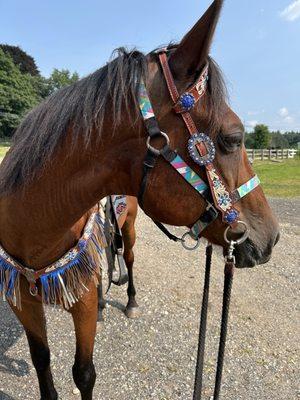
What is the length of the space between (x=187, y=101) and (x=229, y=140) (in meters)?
0.24

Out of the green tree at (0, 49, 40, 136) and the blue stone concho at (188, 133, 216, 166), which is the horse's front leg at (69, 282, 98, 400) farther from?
the green tree at (0, 49, 40, 136)

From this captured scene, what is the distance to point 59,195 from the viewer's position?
1771 mm

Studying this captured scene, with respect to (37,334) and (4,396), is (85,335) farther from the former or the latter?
(4,396)

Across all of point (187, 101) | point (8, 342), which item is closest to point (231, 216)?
point (187, 101)

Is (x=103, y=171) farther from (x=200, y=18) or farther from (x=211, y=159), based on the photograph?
(x=200, y=18)

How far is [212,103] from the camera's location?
5.04ft

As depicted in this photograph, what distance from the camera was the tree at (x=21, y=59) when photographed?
59719 mm

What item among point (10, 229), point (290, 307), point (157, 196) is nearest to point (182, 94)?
point (157, 196)

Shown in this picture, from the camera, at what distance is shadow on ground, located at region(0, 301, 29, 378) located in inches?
131

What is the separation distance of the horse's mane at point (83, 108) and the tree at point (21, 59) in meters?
64.5

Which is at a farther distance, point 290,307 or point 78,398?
point 290,307

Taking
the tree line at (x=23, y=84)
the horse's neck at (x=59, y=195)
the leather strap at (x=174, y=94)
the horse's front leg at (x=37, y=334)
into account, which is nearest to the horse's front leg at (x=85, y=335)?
the horse's front leg at (x=37, y=334)

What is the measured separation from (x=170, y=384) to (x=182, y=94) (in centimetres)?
266

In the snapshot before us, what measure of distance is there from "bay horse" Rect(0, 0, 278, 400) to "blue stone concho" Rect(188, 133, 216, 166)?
31mm
